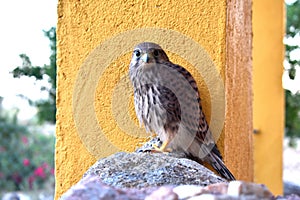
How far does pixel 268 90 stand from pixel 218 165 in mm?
2753

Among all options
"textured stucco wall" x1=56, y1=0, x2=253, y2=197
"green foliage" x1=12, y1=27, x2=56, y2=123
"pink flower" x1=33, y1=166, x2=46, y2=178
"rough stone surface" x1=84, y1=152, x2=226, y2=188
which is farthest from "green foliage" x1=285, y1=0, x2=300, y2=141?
"rough stone surface" x1=84, y1=152, x2=226, y2=188

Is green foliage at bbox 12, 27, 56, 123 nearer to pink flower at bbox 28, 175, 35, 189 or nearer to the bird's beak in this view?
the bird's beak

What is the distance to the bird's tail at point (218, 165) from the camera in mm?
2564

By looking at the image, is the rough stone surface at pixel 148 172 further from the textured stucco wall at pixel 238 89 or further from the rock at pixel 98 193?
the textured stucco wall at pixel 238 89

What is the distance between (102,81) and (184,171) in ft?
2.90

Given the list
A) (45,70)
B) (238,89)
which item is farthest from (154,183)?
(45,70)

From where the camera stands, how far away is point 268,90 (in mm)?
5203

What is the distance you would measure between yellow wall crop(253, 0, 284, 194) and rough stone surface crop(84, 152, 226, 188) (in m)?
3.11

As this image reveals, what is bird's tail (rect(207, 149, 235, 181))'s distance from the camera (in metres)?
2.56

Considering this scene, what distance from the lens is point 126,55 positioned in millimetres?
2795

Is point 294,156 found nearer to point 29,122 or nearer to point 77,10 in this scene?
point 29,122

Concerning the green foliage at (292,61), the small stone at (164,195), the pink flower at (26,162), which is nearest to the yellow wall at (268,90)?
the green foliage at (292,61)

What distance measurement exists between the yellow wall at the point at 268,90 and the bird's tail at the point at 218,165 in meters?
2.60

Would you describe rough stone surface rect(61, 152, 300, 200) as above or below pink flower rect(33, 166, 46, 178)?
above
